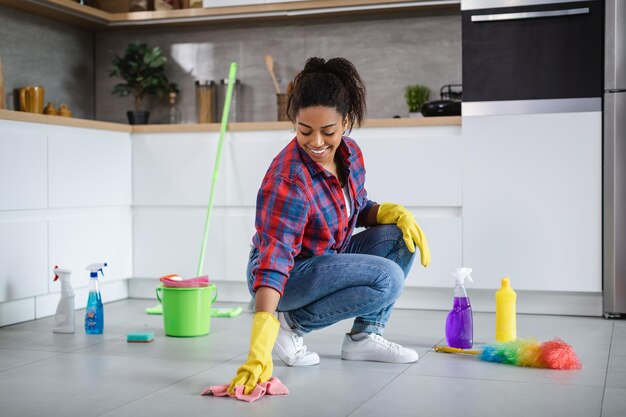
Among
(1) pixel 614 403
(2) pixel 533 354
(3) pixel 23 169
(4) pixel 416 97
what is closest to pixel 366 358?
(2) pixel 533 354

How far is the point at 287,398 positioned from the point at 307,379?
218 millimetres

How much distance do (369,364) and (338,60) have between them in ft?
2.94

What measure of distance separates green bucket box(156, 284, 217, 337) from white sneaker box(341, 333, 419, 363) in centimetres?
68

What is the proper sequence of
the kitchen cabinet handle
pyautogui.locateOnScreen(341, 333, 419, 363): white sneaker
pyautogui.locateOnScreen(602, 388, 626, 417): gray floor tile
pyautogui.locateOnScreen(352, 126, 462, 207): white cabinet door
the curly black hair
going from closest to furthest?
pyautogui.locateOnScreen(602, 388, 626, 417): gray floor tile → the curly black hair → pyautogui.locateOnScreen(341, 333, 419, 363): white sneaker → the kitchen cabinet handle → pyautogui.locateOnScreen(352, 126, 462, 207): white cabinet door

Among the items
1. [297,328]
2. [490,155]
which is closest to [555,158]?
[490,155]

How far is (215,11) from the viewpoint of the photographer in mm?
4219

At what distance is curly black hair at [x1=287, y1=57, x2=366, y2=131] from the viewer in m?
2.34

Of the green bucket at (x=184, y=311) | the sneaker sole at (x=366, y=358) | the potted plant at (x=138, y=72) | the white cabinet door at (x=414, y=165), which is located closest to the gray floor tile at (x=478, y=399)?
the sneaker sole at (x=366, y=358)

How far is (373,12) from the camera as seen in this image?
4266 mm

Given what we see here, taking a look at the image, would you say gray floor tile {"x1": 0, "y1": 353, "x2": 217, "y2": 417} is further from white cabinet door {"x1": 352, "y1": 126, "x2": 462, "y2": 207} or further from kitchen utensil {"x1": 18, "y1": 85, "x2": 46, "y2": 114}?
kitchen utensil {"x1": 18, "y1": 85, "x2": 46, "y2": 114}

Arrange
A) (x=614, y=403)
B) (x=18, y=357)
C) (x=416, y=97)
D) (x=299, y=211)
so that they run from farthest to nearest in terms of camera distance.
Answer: (x=416, y=97)
(x=18, y=357)
(x=299, y=211)
(x=614, y=403)

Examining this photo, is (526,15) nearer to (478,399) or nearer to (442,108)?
(442,108)

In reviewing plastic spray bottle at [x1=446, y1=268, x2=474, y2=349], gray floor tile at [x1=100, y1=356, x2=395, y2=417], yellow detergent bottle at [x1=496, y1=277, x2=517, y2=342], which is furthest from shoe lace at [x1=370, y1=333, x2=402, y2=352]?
yellow detergent bottle at [x1=496, y1=277, x2=517, y2=342]

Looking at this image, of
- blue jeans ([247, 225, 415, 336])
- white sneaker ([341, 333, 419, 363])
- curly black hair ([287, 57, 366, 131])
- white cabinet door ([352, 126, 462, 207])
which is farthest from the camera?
white cabinet door ([352, 126, 462, 207])
